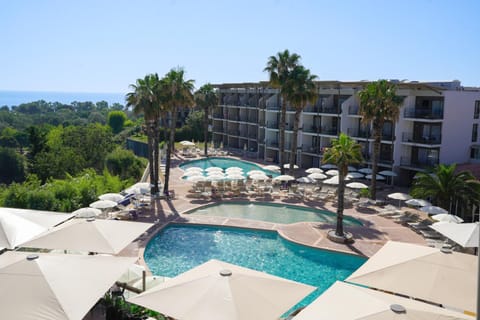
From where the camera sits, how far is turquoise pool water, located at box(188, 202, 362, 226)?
26.6 meters

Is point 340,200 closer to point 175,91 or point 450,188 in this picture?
point 450,188

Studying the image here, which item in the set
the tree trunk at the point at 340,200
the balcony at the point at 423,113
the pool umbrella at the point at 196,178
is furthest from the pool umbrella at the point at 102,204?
the balcony at the point at 423,113

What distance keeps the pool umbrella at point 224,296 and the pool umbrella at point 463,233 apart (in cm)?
850

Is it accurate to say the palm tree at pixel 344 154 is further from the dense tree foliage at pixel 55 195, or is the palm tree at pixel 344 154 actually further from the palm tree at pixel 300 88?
the dense tree foliage at pixel 55 195

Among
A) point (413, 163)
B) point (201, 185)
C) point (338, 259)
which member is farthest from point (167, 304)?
point (413, 163)

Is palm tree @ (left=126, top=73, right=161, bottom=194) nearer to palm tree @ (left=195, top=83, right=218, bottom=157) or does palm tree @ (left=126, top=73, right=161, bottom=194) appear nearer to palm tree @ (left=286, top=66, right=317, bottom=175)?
palm tree @ (left=286, top=66, right=317, bottom=175)

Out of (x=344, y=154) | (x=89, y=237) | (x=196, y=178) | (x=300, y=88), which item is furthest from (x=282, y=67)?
(x=89, y=237)

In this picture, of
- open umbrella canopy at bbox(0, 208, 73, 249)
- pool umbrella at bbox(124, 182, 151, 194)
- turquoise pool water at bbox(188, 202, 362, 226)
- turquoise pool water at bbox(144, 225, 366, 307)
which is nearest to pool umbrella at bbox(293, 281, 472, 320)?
turquoise pool water at bbox(144, 225, 366, 307)

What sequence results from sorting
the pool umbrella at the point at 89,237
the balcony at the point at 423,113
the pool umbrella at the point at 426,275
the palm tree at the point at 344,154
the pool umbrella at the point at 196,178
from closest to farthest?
the pool umbrella at the point at 426,275, the pool umbrella at the point at 89,237, the palm tree at the point at 344,154, the pool umbrella at the point at 196,178, the balcony at the point at 423,113

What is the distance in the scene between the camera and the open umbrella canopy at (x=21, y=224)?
13.6 m

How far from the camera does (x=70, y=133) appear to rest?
52.4 meters

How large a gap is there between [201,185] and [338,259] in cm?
1516

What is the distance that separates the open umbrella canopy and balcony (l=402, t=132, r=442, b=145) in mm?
28873

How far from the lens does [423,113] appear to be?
3444cm
